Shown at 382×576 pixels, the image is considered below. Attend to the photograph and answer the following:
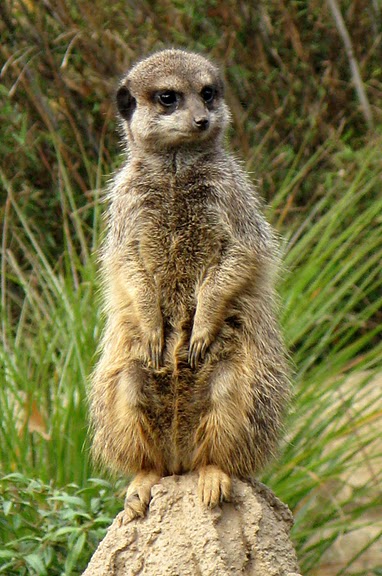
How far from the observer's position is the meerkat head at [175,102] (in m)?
3.38

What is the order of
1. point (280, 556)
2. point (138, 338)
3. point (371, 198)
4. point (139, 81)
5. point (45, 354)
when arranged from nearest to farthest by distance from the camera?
point (280, 556), point (138, 338), point (139, 81), point (45, 354), point (371, 198)

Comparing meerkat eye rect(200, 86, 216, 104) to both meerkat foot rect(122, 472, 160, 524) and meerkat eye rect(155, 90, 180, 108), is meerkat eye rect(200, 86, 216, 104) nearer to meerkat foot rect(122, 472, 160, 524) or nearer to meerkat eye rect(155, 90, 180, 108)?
meerkat eye rect(155, 90, 180, 108)

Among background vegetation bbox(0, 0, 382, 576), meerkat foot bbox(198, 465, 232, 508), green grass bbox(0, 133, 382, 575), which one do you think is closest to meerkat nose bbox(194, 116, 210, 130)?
meerkat foot bbox(198, 465, 232, 508)

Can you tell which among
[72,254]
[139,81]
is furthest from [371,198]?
[139,81]

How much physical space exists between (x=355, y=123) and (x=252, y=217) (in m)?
3.51

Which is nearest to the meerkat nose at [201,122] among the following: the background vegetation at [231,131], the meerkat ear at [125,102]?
the meerkat ear at [125,102]

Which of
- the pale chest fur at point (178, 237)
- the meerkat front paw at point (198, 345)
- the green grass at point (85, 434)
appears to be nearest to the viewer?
the meerkat front paw at point (198, 345)

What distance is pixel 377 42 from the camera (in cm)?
657

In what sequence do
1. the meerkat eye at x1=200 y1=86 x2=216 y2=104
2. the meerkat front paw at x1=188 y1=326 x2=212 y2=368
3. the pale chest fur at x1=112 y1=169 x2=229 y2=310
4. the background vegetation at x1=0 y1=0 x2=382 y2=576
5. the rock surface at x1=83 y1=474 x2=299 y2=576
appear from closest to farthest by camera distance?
the rock surface at x1=83 y1=474 x2=299 y2=576 < the meerkat front paw at x1=188 y1=326 x2=212 y2=368 < the pale chest fur at x1=112 y1=169 x2=229 y2=310 < the meerkat eye at x1=200 y1=86 x2=216 y2=104 < the background vegetation at x1=0 y1=0 x2=382 y2=576

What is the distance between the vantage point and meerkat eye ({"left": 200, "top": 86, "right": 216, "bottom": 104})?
11.5 ft

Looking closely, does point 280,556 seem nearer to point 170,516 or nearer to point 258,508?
point 258,508

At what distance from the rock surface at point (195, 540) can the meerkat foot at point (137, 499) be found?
23 millimetres

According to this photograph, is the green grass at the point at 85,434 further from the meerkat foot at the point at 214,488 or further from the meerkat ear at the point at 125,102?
the meerkat ear at the point at 125,102

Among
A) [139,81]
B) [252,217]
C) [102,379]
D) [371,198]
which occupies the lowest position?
[371,198]
